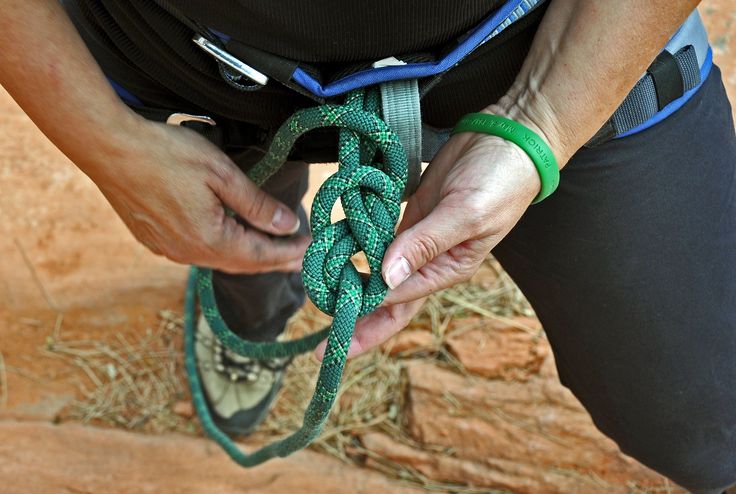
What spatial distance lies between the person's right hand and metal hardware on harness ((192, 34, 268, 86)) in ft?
0.53

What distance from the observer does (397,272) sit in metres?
0.83

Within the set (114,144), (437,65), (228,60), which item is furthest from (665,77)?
(114,144)

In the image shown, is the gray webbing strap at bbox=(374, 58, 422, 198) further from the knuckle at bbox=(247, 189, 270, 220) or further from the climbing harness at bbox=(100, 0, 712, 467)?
the knuckle at bbox=(247, 189, 270, 220)

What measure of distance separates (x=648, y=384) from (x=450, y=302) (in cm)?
108

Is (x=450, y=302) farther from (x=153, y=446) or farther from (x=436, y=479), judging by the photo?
(x=153, y=446)

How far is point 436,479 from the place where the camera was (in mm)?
1835

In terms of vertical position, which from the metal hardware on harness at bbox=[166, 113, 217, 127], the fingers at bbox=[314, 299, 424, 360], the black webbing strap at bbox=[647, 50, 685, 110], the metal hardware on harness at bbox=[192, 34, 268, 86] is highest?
the black webbing strap at bbox=[647, 50, 685, 110]

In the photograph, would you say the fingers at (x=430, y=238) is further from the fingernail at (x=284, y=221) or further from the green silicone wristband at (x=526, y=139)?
the fingernail at (x=284, y=221)

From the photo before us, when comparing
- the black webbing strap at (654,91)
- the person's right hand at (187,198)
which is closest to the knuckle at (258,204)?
the person's right hand at (187,198)

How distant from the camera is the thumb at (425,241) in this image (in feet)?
2.68

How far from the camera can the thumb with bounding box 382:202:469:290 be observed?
0.82m

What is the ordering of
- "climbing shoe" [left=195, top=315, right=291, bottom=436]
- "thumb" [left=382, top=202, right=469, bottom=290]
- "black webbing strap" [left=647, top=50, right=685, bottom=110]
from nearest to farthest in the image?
"thumb" [left=382, top=202, right=469, bottom=290] → "black webbing strap" [left=647, top=50, right=685, bottom=110] → "climbing shoe" [left=195, top=315, right=291, bottom=436]

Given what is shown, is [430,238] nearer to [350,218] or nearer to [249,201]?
[350,218]

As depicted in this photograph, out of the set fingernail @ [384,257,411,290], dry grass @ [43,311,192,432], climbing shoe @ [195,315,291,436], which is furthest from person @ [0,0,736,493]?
dry grass @ [43,311,192,432]
